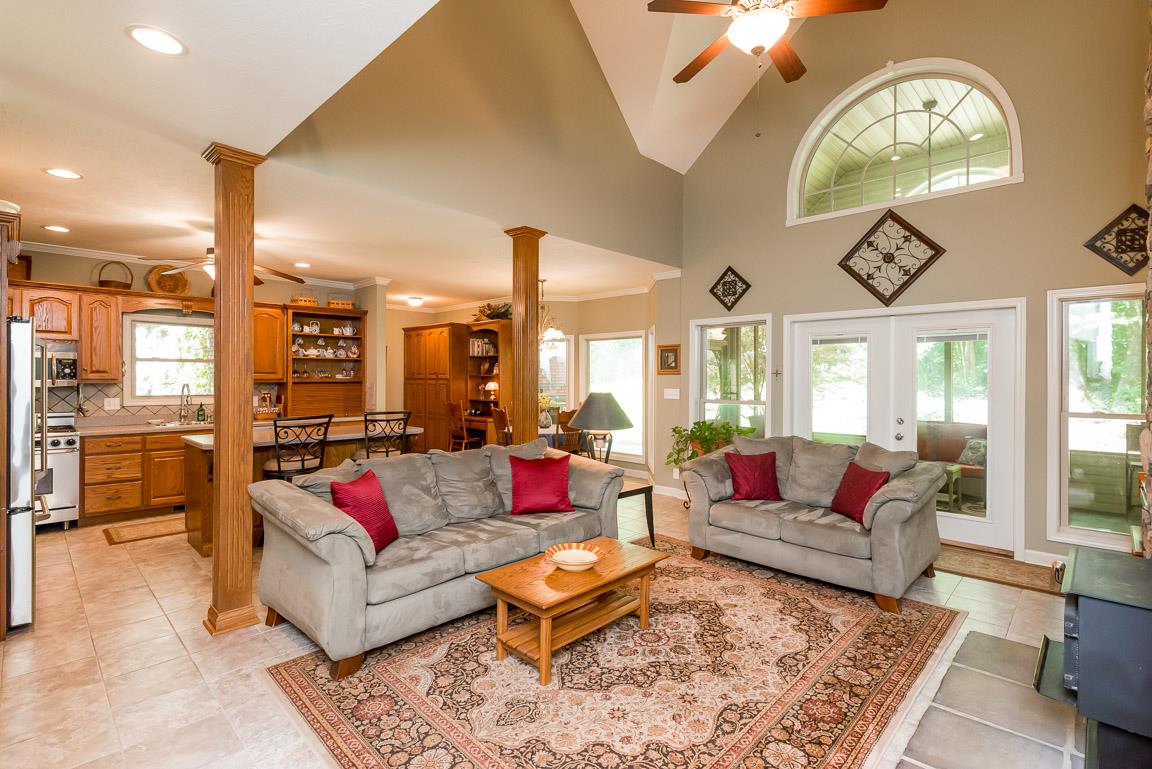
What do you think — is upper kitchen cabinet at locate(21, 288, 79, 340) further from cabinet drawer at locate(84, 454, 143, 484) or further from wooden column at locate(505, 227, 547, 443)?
wooden column at locate(505, 227, 547, 443)

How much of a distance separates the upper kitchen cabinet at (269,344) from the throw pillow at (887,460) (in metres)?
6.17

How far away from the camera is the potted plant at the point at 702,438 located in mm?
5328

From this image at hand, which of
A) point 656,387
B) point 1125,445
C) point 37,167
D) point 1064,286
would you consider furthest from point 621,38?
point 1125,445

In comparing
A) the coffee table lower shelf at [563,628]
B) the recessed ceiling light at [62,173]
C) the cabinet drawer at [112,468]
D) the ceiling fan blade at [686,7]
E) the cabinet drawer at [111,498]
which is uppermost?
the ceiling fan blade at [686,7]

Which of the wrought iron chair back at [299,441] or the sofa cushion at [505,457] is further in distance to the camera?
the wrought iron chair back at [299,441]

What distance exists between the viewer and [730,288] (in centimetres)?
569

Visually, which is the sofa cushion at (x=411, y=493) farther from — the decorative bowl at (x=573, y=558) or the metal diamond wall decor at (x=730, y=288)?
the metal diamond wall decor at (x=730, y=288)

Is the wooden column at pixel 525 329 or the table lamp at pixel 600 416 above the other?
the wooden column at pixel 525 329

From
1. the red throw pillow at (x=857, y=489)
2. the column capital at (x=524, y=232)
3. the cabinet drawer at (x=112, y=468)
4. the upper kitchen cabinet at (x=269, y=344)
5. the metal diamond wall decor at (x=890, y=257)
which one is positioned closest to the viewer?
the red throw pillow at (x=857, y=489)

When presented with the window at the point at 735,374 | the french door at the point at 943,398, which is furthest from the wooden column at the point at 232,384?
the french door at the point at 943,398

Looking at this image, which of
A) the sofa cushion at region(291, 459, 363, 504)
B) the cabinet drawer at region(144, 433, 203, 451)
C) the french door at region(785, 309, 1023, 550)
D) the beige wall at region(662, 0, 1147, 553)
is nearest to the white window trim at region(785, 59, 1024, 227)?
the beige wall at region(662, 0, 1147, 553)

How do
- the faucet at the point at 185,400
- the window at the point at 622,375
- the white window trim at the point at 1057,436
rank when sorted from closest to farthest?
the white window trim at the point at 1057,436, the faucet at the point at 185,400, the window at the point at 622,375

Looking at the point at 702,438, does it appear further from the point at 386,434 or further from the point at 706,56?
the point at 706,56

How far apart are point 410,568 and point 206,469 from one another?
214 cm
